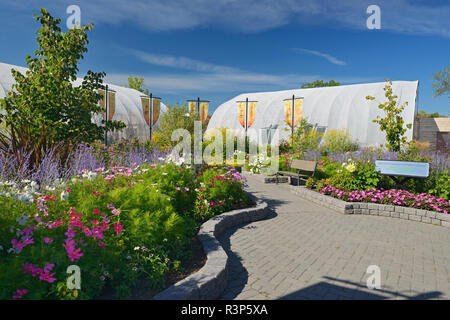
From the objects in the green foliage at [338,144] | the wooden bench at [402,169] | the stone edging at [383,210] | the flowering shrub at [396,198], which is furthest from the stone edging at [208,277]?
the green foliage at [338,144]

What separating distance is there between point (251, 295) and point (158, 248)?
1.20 metres

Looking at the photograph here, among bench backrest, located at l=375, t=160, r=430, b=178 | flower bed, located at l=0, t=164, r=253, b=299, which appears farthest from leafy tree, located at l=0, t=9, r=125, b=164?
bench backrest, located at l=375, t=160, r=430, b=178

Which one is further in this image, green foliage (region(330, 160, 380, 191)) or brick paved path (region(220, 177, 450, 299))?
green foliage (region(330, 160, 380, 191))

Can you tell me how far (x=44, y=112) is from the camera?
270 inches

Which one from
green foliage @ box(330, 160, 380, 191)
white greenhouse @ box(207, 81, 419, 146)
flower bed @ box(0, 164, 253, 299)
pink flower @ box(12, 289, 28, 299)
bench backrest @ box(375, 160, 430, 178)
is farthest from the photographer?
white greenhouse @ box(207, 81, 419, 146)

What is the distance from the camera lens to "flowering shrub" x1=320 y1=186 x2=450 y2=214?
6.40 meters

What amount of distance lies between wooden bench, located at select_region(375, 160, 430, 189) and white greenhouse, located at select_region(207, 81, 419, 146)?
11819mm

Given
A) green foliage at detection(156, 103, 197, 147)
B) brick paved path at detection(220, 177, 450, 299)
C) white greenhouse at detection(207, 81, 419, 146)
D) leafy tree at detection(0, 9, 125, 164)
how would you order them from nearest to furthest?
brick paved path at detection(220, 177, 450, 299)
leafy tree at detection(0, 9, 125, 164)
green foliage at detection(156, 103, 197, 147)
white greenhouse at detection(207, 81, 419, 146)

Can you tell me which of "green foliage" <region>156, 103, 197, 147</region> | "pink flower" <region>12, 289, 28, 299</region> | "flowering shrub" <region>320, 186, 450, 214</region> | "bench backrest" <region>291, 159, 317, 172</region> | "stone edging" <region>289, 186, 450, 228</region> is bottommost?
"stone edging" <region>289, 186, 450, 228</region>

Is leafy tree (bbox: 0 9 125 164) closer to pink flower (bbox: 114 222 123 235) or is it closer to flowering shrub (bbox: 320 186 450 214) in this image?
pink flower (bbox: 114 222 123 235)

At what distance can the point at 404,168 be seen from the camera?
733 cm
